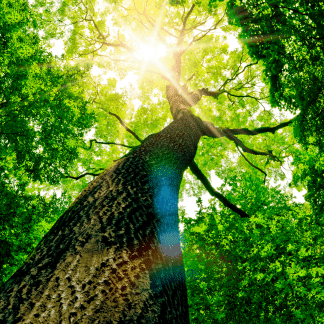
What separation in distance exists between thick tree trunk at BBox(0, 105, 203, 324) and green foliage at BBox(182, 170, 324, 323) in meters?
3.47

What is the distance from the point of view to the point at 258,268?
4.98 metres

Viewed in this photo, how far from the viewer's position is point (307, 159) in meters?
6.55

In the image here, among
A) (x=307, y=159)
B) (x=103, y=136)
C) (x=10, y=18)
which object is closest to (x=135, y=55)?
(x=103, y=136)

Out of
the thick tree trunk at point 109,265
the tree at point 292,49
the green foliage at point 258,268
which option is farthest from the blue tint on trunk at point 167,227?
the tree at point 292,49

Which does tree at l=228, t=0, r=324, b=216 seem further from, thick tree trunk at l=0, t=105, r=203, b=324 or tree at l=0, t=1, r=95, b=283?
tree at l=0, t=1, r=95, b=283

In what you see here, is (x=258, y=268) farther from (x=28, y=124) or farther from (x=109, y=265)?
(x=28, y=124)

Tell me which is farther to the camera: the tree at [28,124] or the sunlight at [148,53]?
the sunlight at [148,53]

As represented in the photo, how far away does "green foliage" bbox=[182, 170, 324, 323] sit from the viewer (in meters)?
4.55

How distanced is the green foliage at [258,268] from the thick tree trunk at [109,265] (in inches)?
136

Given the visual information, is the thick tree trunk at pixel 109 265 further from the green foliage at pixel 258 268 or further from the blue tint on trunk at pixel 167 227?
the green foliage at pixel 258 268

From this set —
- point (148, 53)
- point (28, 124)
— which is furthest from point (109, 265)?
point (148, 53)

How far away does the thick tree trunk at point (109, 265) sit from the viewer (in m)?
1.30

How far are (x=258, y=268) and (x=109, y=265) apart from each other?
481cm

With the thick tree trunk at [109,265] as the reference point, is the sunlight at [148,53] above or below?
above
